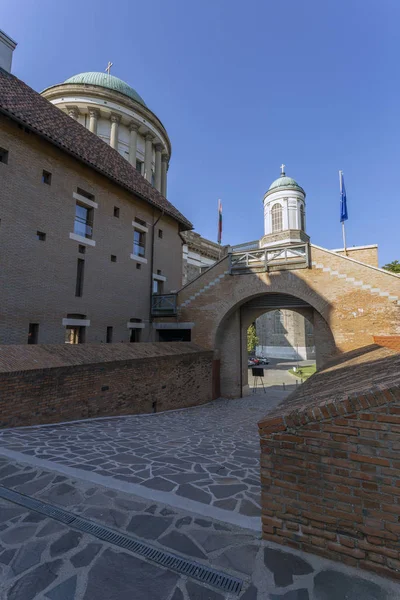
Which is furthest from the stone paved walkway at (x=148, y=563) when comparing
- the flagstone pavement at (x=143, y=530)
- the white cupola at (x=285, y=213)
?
the white cupola at (x=285, y=213)

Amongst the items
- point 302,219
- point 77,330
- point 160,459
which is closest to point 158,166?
point 302,219

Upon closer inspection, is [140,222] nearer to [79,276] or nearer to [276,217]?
[79,276]

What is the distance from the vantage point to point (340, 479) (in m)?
2.77

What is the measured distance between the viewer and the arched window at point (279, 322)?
156ft

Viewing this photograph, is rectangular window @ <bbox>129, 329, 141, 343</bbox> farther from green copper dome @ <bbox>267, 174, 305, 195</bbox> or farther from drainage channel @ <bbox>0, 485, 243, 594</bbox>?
green copper dome @ <bbox>267, 174, 305, 195</bbox>

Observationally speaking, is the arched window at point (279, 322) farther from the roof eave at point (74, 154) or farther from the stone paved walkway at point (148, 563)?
the stone paved walkway at point (148, 563)

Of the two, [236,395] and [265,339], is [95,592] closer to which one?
[236,395]

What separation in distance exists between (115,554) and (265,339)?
1933 inches

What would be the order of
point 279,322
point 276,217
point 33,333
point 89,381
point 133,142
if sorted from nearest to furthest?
point 89,381 < point 33,333 < point 133,142 < point 276,217 < point 279,322

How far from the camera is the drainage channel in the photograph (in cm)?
252

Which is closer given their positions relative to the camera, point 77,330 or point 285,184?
point 77,330

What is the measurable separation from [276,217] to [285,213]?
4.01 feet

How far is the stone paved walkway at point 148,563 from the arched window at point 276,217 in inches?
1459

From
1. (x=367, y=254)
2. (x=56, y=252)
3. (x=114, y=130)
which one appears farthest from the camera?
(x=114, y=130)
